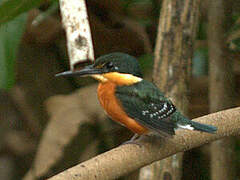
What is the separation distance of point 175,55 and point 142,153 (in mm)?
725

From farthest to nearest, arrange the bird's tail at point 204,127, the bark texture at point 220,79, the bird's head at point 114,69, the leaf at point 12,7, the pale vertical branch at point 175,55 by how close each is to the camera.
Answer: the bark texture at point 220,79
the pale vertical branch at point 175,55
the leaf at point 12,7
the bird's head at point 114,69
the bird's tail at point 204,127

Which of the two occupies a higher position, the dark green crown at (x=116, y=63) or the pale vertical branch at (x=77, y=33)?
the pale vertical branch at (x=77, y=33)

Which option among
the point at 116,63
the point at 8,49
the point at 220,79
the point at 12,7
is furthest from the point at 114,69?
the point at 220,79

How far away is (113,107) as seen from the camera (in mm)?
2129

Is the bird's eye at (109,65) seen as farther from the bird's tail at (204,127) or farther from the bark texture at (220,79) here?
the bark texture at (220,79)

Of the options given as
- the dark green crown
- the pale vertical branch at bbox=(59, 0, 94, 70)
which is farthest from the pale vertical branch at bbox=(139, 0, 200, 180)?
the pale vertical branch at bbox=(59, 0, 94, 70)

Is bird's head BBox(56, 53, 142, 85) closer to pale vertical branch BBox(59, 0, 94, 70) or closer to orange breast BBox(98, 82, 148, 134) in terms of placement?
orange breast BBox(98, 82, 148, 134)

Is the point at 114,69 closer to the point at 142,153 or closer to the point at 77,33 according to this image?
the point at 142,153

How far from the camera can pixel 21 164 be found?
165 inches

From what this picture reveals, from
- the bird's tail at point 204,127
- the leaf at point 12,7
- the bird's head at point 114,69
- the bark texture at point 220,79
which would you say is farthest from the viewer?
the bark texture at point 220,79

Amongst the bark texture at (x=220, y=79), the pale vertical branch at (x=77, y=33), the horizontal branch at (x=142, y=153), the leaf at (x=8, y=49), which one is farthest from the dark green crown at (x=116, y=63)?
the bark texture at (x=220, y=79)

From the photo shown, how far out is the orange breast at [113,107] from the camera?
6.97ft

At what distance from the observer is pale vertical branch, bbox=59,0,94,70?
150 centimetres

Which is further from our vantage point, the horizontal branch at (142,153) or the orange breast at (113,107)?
the orange breast at (113,107)
